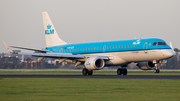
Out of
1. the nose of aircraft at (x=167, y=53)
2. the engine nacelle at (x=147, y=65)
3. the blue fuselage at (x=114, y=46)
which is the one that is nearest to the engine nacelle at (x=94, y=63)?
the blue fuselage at (x=114, y=46)

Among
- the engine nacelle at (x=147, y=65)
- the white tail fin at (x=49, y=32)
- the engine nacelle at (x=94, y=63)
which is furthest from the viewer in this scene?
the white tail fin at (x=49, y=32)

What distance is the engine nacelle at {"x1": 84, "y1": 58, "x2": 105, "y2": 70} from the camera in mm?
37875

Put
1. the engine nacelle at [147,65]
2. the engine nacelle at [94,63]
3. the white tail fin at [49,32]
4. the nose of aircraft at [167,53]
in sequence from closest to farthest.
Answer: the nose of aircraft at [167,53]
the engine nacelle at [94,63]
the engine nacelle at [147,65]
the white tail fin at [49,32]

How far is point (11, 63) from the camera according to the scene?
6531 cm

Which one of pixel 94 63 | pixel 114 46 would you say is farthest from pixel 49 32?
pixel 94 63

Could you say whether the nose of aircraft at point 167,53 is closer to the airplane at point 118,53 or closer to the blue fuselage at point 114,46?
the airplane at point 118,53

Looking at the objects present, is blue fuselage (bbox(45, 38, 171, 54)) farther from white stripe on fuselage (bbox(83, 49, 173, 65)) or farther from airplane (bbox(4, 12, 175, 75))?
white stripe on fuselage (bbox(83, 49, 173, 65))

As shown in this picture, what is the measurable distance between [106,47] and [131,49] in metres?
3.97

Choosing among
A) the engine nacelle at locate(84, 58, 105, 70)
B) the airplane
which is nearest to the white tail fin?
the airplane

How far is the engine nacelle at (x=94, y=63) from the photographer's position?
124 feet

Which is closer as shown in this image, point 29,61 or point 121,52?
point 121,52
